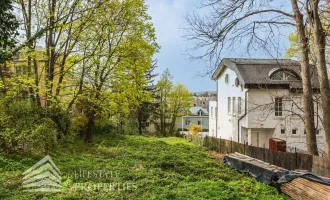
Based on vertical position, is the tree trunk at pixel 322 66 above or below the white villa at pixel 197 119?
above

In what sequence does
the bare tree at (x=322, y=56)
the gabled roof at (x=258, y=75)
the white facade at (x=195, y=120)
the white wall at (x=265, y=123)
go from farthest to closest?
1. the white facade at (x=195, y=120)
2. the white wall at (x=265, y=123)
3. the gabled roof at (x=258, y=75)
4. the bare tree at (x=322, y=56)

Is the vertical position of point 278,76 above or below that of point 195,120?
above

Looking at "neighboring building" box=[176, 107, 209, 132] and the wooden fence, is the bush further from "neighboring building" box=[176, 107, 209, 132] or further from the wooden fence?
"neighboring building" box=[176, 107, 209, 132]

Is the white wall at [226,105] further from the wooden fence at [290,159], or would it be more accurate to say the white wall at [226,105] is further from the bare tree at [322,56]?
the bare tree at [322,56]

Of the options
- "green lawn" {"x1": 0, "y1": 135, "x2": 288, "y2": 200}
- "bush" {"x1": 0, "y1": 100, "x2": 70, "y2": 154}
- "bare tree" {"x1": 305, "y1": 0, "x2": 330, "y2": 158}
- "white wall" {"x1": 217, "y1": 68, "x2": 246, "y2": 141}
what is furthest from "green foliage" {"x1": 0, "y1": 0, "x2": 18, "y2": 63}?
"white wall" {"x1": 217, "y1": 68, "x2": 246, "y2": 141}

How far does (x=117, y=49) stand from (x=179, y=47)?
19.6ft

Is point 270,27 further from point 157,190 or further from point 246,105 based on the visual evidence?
point 246,105

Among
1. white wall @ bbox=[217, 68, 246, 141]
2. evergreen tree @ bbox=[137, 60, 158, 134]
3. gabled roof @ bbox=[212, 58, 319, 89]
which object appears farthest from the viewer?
evergreen tree @ bbox=[137, 60, 158, 134]

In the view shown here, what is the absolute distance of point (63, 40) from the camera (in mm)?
11953

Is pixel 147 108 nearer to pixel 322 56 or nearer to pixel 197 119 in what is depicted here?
pixel 197 119

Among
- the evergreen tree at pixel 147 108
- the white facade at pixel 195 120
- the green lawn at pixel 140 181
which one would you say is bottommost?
the green lawn at pixel 140 181

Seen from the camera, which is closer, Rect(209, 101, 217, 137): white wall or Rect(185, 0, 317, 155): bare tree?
Rect(185, 0, 317, 155): bare tree

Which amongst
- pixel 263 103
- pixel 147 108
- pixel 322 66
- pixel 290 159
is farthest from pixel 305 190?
pixel 147 108

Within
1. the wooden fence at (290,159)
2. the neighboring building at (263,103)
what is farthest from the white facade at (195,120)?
the wooden fence at (290,159)
